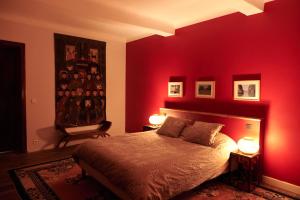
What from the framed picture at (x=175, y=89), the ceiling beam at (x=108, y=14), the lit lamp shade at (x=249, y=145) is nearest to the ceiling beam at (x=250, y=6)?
the ceiling beam at (x=108, y=14)

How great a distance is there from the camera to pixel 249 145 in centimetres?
288

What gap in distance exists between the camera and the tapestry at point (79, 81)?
4672 millimetres

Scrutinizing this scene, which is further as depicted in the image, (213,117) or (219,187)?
(213,117)

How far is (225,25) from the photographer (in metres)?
3.55

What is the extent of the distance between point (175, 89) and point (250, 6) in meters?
2.03

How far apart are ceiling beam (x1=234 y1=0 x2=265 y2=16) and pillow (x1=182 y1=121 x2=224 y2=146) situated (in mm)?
1780

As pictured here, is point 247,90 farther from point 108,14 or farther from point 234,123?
point 108,14

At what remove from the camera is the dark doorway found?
169 inches

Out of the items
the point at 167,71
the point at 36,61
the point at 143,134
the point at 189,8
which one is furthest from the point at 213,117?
the point at 36,61

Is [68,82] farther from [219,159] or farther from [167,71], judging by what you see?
[219,159]

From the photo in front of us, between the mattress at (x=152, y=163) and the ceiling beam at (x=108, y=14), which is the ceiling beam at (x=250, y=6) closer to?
the ceiling beam at (x=108, y=14)

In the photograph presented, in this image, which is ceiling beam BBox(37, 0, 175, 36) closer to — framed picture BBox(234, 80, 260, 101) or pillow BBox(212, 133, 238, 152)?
framed picture BBox(234, 80, 260, 101)

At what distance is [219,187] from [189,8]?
2844mm

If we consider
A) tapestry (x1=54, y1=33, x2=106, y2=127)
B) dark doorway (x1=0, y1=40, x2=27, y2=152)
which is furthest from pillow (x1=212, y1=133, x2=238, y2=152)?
dark doorway (x1=0, y1=40, x2=27, y2=152)
